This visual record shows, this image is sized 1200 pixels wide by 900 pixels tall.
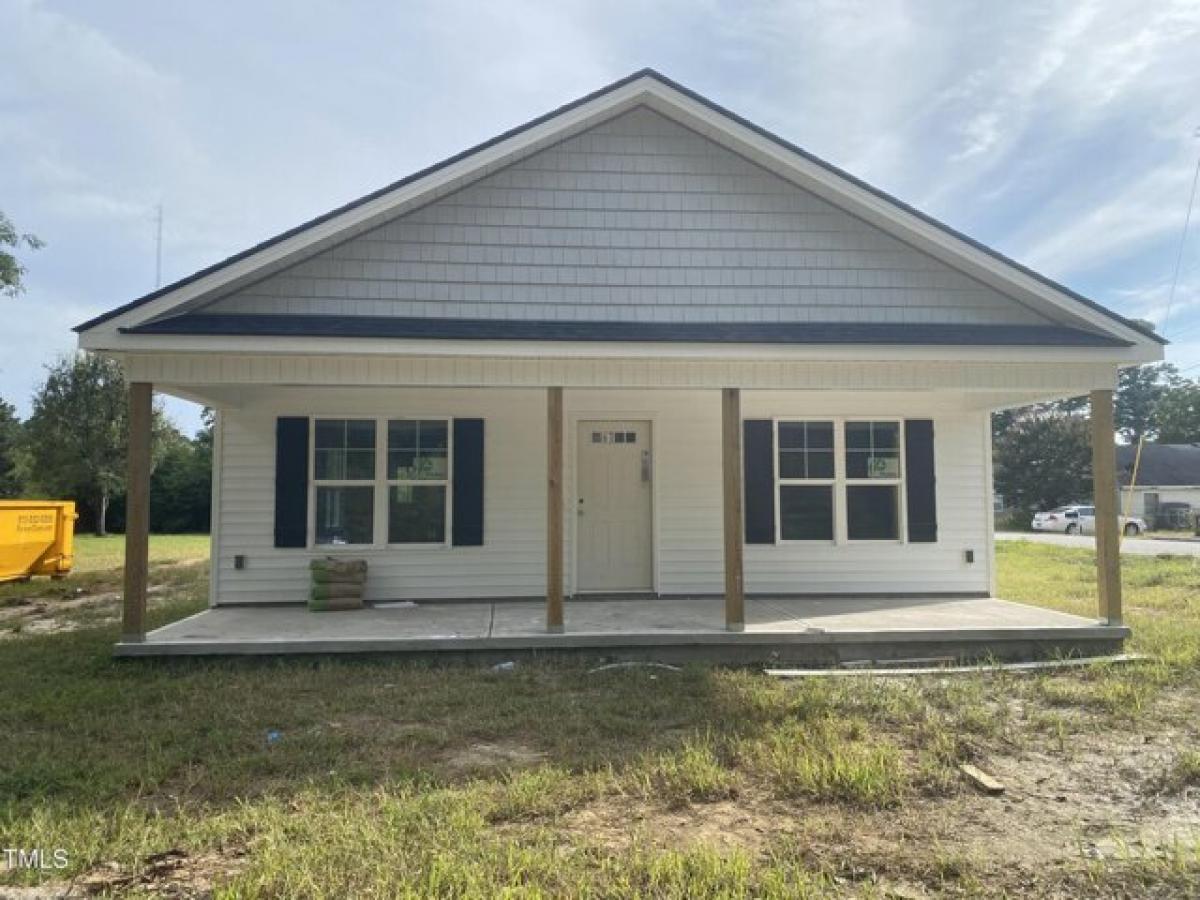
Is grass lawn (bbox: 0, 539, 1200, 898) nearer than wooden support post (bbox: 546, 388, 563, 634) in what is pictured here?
Yes

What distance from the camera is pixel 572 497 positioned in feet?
28.6

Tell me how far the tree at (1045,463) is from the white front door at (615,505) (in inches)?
1596

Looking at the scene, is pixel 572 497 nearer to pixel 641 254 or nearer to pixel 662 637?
pixel 662 637

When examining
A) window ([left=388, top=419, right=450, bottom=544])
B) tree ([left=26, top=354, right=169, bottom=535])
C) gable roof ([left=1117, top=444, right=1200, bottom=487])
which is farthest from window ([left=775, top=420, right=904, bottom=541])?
gable roof ([left=1117, top=444, right=1200, bottom=487])

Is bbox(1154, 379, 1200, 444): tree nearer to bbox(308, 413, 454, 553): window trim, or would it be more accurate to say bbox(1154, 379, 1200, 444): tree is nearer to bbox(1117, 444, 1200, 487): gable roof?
bbox(1117, 444, 1200, 487): gable roof

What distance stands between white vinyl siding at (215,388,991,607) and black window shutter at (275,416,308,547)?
160mm

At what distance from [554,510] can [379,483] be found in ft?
9.56

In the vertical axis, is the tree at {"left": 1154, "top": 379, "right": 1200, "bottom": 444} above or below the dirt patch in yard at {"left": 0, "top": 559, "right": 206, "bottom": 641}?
above

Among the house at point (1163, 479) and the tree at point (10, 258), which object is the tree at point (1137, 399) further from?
the tree at point (10, 258)

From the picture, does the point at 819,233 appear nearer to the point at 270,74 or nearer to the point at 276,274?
the point at 276,274

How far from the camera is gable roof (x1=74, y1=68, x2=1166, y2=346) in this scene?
6.74 metres

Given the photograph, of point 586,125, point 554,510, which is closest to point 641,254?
point 586,125

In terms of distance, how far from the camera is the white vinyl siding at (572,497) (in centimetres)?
838

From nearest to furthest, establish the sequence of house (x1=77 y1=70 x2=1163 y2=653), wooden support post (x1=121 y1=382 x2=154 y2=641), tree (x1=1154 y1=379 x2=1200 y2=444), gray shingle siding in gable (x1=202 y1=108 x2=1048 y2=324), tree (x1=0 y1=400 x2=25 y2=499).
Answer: wooden support post (x1=121 y1=382 x2=154 y2=641), house (x1=77 y1=70 x2=1163 y2=653), gray shingle siding in gable (x1=202 y1=108 x2=1048 y2=324), tree (x1=0 y1=400 x2=25 y2=499), tree (x1=1154 y1=379 x2=1200 y2=444)
